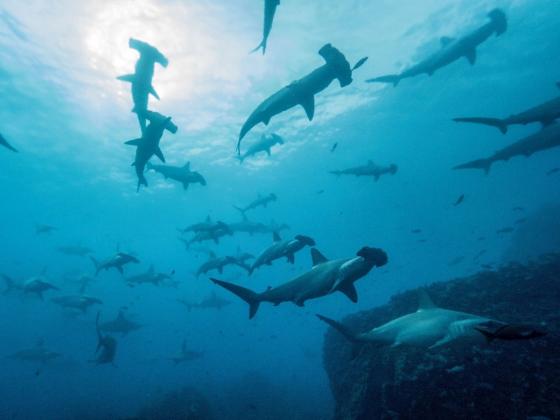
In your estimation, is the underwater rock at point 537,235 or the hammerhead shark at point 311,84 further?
the underwater rock at point 537,235

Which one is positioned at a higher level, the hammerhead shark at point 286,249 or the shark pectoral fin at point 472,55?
the shark pectoral fin at point 472,55

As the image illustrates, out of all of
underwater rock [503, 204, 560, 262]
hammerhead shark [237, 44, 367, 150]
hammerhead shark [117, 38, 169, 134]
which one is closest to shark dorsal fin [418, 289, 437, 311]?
hammerhead shark [237, 44, 367, 150]

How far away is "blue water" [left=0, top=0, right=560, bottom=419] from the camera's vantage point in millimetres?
18203

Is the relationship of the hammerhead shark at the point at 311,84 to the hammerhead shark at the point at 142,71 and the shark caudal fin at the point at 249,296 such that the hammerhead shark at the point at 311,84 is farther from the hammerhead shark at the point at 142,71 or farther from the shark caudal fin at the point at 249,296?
the hammerhead shark at the point at 142,71

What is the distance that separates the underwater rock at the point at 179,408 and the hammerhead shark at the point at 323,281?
12.7 metres

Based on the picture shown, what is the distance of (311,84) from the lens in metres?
5.89

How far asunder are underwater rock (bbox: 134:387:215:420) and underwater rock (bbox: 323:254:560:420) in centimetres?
960

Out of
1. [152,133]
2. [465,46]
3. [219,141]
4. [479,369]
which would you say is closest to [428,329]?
[479,369]

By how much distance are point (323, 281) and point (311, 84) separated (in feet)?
11.6

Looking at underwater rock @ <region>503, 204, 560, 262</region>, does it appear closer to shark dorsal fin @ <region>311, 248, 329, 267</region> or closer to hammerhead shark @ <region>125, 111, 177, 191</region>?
shark dorsal fin @ <region>311, 248, 329, 267</region>

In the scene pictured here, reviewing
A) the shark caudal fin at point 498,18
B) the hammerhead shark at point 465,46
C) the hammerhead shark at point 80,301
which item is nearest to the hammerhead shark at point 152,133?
the hammerhead shark at point 465,46

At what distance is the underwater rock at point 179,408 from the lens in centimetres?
1502

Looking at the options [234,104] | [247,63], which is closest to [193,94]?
[234,104]

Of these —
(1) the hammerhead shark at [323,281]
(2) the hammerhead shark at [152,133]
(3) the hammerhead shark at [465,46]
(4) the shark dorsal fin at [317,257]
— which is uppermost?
(3) the hammerhead shark at [465,46]
